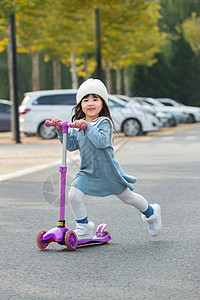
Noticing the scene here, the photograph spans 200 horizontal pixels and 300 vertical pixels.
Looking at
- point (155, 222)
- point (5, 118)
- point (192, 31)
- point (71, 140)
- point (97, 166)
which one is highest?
point (192, 31)

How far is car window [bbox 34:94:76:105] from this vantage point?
25984 mm

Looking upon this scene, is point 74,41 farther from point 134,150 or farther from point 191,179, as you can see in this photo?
point 191,179

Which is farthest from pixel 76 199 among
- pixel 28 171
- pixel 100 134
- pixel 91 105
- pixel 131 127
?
pixel 131 127

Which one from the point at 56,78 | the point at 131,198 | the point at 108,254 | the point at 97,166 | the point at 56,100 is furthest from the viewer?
the point at 56,78

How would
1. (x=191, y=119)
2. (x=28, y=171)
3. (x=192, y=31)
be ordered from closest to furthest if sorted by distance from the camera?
(x=28, y=171), (x=191, y=119), (x=192, y=31)

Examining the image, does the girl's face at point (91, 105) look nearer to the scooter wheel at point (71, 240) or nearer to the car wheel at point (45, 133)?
the scooter wheel at point (71, 240)

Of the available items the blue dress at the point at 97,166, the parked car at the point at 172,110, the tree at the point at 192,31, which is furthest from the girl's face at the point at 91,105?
the tree at the point at 192,31

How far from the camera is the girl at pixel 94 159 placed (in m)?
6.32

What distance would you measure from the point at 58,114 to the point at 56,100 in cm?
66

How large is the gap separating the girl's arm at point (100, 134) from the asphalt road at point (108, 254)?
89 centimetres

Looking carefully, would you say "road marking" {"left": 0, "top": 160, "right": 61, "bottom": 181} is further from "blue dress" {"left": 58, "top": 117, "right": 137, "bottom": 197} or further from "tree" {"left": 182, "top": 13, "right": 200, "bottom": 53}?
"tree" {"left": 182, "top": 13, "right": 200, "bottom": 53}

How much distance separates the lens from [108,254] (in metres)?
6.15

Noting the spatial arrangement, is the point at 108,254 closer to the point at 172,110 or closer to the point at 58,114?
the point at 58,114

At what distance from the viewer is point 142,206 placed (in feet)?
21.9
